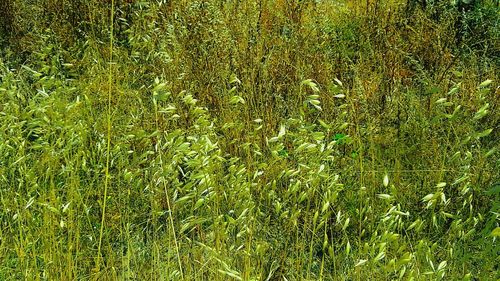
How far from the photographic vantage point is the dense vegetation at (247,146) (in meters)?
1.82

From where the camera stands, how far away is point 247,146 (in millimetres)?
1978

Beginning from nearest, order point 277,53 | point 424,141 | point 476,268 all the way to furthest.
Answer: point 476,268
point 424,141
point 277,53

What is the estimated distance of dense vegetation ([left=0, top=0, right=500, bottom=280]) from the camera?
182cm

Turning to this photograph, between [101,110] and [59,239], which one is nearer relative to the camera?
[59,239]

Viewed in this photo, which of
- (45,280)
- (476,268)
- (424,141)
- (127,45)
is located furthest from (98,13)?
(476,268)

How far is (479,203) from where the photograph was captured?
2.58m

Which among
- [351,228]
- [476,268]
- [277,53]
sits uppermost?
[277,53]

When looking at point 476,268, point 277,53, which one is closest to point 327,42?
point 277,53

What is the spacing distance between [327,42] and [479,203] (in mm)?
1595

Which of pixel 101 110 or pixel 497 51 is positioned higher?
pixel 497 51

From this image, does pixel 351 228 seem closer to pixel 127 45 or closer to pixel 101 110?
pixel 101 110

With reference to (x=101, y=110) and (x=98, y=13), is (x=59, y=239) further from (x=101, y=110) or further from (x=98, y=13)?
(x=98, y=13)

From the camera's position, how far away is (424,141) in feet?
9.55

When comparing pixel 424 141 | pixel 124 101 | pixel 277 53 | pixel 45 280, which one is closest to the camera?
pixel 45 280
